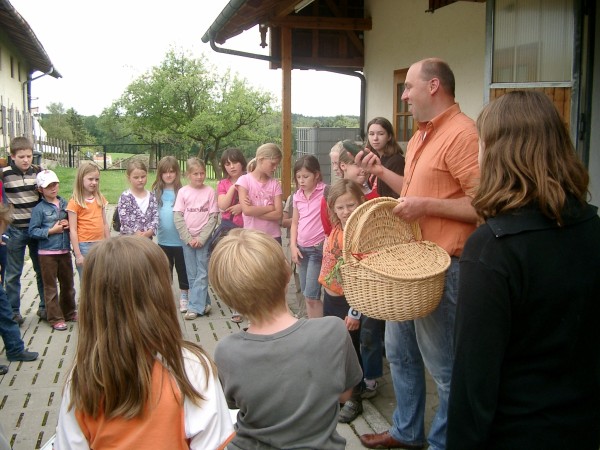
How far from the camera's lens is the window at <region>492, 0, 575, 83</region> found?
194 inches

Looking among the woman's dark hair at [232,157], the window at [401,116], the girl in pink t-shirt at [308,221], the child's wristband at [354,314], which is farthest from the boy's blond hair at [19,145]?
the window at [401,116]

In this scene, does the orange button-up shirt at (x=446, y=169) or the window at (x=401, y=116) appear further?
the window at (x=401, y=116)

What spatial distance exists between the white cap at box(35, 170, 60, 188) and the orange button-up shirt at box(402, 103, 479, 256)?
3884 mm

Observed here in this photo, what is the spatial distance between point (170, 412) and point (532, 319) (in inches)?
40.5

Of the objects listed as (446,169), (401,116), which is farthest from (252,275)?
(401,116)

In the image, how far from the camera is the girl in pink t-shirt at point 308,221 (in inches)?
191

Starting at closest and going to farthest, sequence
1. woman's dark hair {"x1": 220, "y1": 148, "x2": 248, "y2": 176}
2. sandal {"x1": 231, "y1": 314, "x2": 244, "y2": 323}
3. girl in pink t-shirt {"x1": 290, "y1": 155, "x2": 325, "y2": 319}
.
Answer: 1. girl in pink t-shirt {"x1": 290, "y1": 155, "x2": 325, "y2": 319}
2. sandal {"x1": 231, "y1": 314, "x2": 244, "y2": 323}
3. woman's dark hair {"x1": 220, "y1": 148, "x2": 248, "y2": 176}

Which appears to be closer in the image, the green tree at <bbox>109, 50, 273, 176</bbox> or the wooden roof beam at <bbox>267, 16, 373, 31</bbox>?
the wooden roof beam at <bbox>267, 16, 373, 31</bbox>

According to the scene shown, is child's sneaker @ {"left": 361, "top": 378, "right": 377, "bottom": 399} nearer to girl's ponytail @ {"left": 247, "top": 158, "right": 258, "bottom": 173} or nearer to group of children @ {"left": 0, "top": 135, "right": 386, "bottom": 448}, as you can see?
Result: group of children @ {"left": 0, "top": 135, "right": 386, "bottom": 448}

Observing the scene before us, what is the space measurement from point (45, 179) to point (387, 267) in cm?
410

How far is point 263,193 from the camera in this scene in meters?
5.78

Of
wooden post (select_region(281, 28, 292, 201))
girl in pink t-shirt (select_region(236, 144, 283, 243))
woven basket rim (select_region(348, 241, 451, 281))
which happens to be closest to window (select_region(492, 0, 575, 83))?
girl in pink t-shirt (select_region(236, 144, 283, 243))

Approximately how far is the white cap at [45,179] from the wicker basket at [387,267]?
12.6 ft

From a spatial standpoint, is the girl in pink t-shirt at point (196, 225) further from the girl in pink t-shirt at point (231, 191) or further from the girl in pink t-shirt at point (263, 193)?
the girl in pink t-shirt at point (263, 193)
